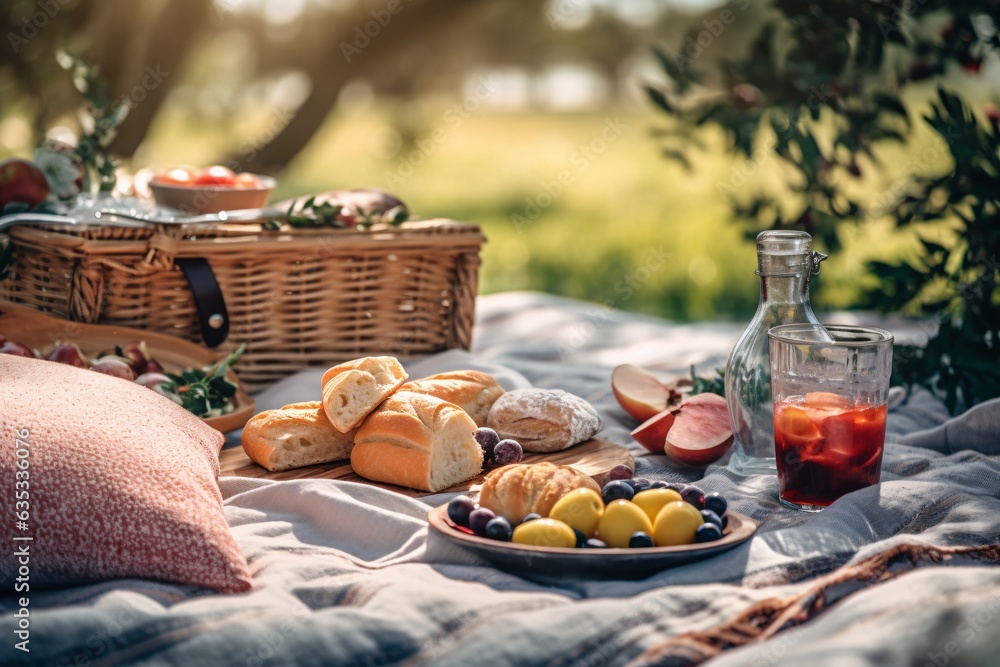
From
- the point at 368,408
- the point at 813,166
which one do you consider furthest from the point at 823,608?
the point at 813,166

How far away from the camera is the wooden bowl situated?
2650mm

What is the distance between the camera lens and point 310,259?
98.7 inches

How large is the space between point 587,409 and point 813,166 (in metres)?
0.95

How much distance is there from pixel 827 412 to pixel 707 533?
1.15 ft

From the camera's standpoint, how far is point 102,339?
91.8 inches

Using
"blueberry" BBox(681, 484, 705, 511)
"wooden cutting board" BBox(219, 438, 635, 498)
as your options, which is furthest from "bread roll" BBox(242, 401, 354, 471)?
"blueberry" BBox(681, 484, 705, 511)

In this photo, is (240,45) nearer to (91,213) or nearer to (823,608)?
(91,213)

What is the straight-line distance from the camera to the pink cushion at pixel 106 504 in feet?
4.62

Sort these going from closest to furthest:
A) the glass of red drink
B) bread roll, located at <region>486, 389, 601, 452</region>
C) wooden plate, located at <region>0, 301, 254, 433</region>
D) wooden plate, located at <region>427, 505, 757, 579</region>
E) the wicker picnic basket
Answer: wooden plate, located at <region>427, 505, 757, 579</region> → the glass of red drink → bread roll, located at <region>486, 389, 601, 452</region> → wooden plate, located at <region>0, 301, 254, 433</region> → the wicker picnic basket

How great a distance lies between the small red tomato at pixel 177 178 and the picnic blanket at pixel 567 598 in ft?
3.85

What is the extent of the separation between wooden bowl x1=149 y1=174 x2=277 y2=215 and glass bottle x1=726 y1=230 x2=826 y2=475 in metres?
1.44

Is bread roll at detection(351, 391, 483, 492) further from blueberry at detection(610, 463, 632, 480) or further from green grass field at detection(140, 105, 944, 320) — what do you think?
green grass field at detection(140, 105, 944, 320)

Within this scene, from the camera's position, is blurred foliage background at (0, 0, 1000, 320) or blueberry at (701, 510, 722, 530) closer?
blueberry at (701, 510, 722, 530)

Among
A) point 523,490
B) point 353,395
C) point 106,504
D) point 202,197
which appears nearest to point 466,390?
point 353,395
